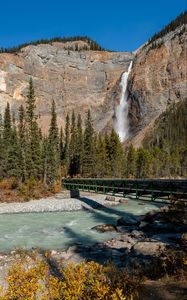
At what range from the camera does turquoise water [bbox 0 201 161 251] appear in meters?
18.3

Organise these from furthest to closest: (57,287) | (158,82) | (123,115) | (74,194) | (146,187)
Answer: (123,115), (158,82), (74,194), (146,187), (57,287)

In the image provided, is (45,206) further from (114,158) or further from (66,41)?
(66,41)

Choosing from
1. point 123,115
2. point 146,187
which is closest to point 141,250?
point 146,187

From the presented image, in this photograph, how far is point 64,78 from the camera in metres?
156

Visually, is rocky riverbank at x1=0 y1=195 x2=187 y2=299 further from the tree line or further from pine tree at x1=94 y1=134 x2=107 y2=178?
pine tree at x1=94 y1=134 x2=107 y2=178

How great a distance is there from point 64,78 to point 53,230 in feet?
462

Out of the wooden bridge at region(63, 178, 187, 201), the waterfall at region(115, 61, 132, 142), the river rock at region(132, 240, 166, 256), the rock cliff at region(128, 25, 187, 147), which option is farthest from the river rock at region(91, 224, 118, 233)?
the waterfall at region(115, 61, 132, 142)

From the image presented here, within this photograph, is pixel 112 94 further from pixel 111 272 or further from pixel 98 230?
pixel 111 272

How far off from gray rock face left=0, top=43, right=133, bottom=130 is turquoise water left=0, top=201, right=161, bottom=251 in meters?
115

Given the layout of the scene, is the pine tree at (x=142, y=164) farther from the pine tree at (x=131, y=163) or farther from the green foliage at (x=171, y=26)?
the green foliage at (x=171, y=26)

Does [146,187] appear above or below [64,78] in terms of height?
below

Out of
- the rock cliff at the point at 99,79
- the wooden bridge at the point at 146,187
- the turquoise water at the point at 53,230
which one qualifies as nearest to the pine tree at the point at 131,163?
the rock cliff at the point at 99,79

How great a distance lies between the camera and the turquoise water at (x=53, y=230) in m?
18.3

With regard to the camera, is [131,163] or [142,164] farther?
[131,163]
